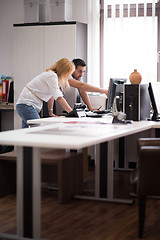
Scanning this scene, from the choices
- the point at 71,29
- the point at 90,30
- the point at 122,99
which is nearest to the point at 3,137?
the point at 122,99

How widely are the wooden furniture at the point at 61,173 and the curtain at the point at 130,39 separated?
2.77 m

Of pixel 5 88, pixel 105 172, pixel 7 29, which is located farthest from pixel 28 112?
pixel 7 29

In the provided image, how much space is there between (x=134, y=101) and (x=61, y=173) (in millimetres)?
1170

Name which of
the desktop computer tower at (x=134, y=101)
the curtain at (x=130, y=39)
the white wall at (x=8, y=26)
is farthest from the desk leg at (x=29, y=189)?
the white wall at (x=8, y=26)

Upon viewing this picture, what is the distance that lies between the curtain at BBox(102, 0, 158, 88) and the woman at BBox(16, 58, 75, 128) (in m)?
1.96

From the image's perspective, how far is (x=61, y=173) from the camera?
13.3 feet

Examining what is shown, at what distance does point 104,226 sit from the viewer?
11.6ft

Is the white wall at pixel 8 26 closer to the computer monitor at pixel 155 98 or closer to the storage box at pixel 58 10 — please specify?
the storage box at pixel 58 10

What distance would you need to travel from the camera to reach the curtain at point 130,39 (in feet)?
22.1

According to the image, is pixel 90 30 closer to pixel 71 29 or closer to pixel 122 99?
pixel 71 29

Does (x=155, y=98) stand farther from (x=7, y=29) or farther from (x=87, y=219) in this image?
(x=7, y=29)

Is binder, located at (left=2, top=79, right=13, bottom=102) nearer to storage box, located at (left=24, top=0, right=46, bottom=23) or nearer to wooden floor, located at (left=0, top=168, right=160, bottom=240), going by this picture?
storage box, located at (left=24, top=0, right=46, bottom=23)

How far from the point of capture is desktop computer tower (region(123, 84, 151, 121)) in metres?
4.63

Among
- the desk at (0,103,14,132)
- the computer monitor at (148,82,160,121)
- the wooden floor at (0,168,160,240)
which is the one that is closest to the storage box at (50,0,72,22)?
the desk at (0,103,14,132)
